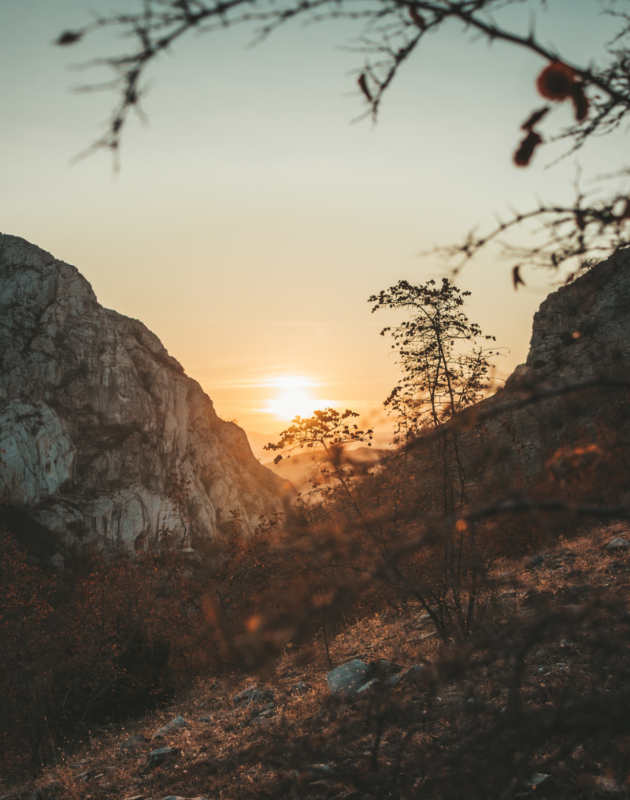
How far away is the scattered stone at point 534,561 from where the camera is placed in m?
10.6

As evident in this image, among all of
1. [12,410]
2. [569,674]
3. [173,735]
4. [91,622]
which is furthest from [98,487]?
[569,674]

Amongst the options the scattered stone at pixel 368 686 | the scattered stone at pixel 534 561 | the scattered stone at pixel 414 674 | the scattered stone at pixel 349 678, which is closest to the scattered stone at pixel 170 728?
the scattered stone at pixel 349 678

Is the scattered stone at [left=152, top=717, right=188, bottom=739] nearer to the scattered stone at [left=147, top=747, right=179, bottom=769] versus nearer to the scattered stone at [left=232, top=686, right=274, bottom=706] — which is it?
the scattered stone at [left=232, top=686, right=274, bottom=706]

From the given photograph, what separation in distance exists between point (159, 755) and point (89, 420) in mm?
57852

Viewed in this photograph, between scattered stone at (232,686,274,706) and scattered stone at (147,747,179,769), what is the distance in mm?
1877

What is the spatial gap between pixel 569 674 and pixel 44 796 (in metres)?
6.46

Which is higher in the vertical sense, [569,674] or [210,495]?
[210,495]

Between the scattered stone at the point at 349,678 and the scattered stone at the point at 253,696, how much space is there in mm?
1588

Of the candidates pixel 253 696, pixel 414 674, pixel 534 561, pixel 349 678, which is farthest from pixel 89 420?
pixel 414 674

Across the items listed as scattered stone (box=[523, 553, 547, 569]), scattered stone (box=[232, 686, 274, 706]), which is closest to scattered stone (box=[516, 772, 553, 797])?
scattered stone (box=[232, 686, 274, 706])

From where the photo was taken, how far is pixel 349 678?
730 centimetres

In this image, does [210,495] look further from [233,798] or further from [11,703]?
[233,798]

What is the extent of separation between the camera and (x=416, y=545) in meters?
1.48

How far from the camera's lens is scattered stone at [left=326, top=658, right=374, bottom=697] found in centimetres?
701
